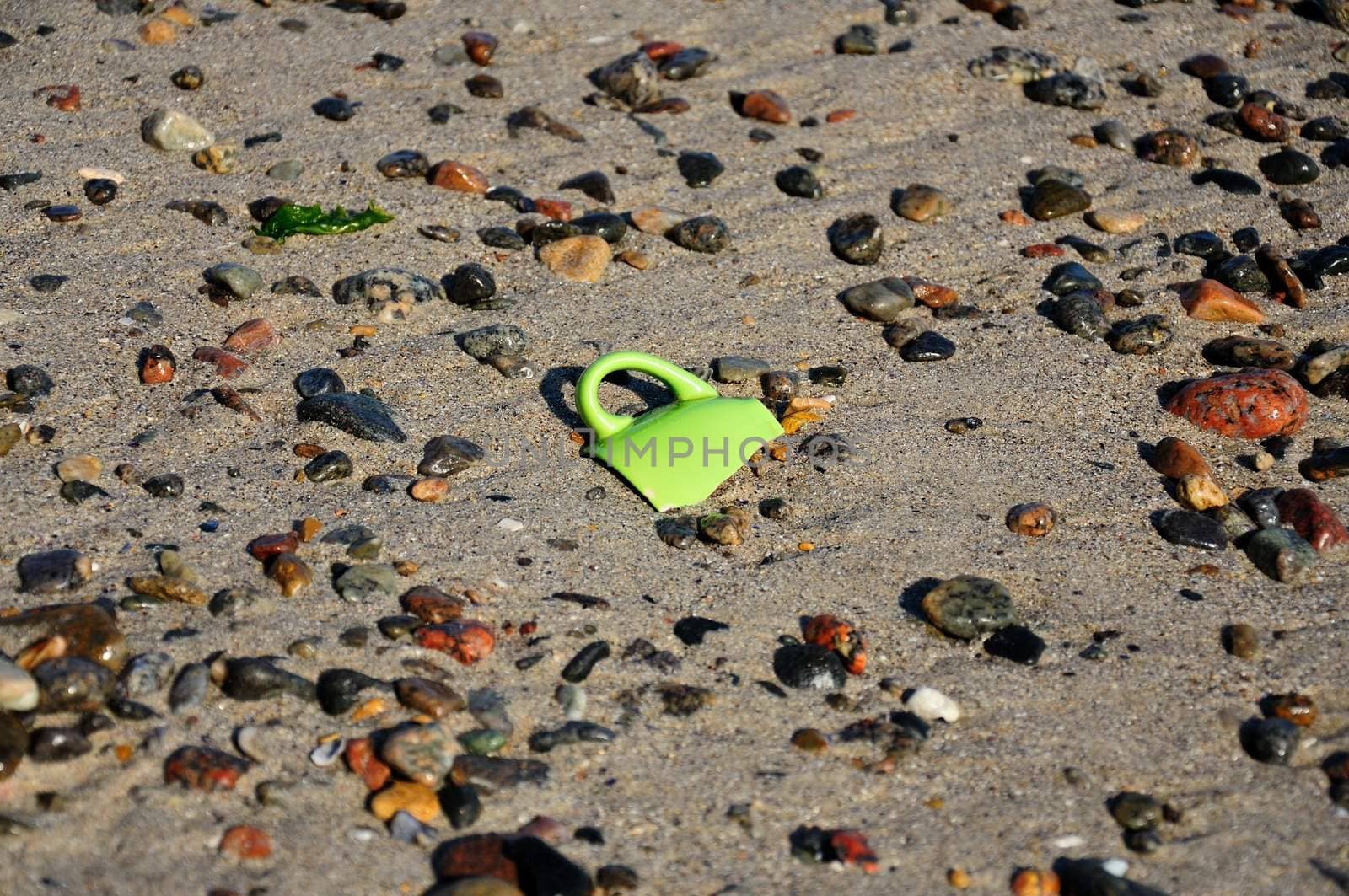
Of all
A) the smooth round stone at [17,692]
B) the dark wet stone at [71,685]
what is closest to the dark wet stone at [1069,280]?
the dark wet stone at [71,685]

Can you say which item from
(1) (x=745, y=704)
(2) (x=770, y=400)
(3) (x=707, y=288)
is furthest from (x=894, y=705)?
(3) (x=707, y=288)

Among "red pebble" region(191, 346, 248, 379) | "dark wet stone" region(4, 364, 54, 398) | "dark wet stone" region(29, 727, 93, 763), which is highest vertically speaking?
"dark wet stone" region(29, 727, 93, 763)

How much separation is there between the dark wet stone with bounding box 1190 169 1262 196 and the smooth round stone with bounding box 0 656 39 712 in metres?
4.20

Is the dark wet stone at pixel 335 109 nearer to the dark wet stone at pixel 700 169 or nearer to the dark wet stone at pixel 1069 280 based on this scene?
the dark wet stone at pixel 700 169

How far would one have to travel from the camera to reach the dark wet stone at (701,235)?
4.36 metres

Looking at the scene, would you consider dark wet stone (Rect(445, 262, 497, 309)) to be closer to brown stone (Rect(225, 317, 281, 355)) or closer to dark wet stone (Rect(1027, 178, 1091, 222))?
brown stone (Rect(225, 317, 281, 355))

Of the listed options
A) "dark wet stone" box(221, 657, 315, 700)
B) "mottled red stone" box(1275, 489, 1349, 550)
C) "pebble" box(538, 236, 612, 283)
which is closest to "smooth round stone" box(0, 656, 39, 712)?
"dark wet stone" box(221, 657, 315, 700)

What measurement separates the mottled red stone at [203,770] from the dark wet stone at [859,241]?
2.68m

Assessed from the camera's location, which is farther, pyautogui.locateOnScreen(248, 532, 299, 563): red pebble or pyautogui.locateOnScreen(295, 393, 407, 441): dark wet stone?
pyautogui.locateOnScreen(295, 393, 407, 441): dark wet stone

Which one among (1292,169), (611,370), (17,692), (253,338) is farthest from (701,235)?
(17,692)

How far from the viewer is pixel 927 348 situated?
3949 mm

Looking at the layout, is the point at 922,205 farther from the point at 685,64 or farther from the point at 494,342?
the point at 494,342

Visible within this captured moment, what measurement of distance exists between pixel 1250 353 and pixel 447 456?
247 centimetres

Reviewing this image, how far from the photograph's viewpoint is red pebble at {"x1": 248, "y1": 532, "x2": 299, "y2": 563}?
303cm
